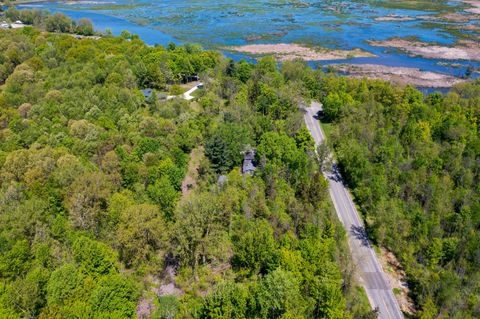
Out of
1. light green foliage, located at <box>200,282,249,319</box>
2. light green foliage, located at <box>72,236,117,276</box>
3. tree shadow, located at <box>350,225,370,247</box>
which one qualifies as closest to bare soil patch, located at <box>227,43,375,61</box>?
tree shadow, located at <box>350,225,370,247</box>

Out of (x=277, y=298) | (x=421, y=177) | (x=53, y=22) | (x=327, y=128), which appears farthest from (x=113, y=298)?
(x=53, y=22)

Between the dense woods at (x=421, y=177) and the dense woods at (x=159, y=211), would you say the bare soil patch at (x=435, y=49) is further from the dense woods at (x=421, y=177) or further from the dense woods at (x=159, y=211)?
the dense woods at (x=159, y=211)

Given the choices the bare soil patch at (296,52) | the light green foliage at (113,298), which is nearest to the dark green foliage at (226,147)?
the light green foliage at (113,298)

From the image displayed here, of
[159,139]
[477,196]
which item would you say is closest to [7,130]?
[159,139]

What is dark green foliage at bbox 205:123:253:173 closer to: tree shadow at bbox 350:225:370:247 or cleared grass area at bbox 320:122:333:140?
cleared grass area at bbox 320:122:333:140

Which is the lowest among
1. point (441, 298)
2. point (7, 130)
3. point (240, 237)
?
point (441, 298)

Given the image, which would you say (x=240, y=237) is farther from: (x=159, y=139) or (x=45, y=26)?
(x=45, y=26)
